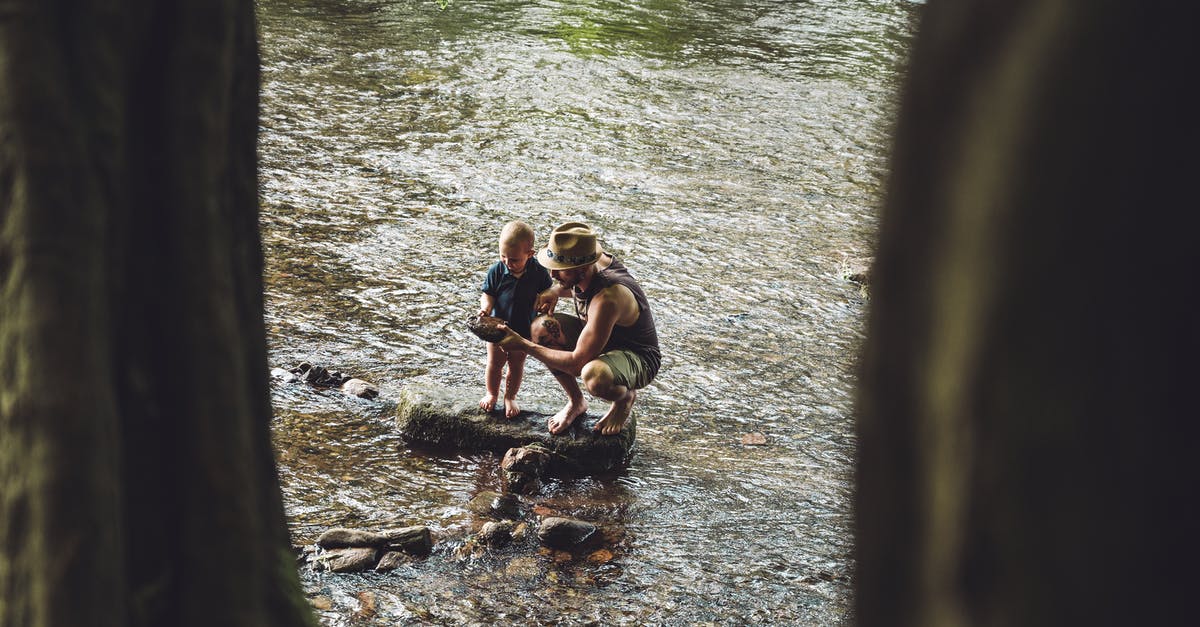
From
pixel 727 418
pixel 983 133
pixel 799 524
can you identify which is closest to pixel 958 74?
pixel 983 133

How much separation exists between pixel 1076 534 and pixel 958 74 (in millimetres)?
355

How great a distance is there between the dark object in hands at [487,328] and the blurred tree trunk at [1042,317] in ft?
15.3

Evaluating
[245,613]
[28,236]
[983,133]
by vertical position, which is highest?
[983,133]

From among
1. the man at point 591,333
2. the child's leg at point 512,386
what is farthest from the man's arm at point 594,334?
the child's leg at point 512,386

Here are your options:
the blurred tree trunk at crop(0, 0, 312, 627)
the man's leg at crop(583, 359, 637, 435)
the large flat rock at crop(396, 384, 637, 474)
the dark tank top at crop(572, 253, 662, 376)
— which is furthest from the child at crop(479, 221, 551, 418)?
the blurred tree trunk at crop(0, 0, 312, 627)

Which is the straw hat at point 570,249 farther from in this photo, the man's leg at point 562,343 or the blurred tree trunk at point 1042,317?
the blurred tree trunk at point 1042,317

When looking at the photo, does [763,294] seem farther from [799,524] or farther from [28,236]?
[28,236]

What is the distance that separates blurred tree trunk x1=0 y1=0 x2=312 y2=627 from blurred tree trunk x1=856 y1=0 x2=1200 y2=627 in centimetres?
146

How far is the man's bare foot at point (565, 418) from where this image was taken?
236 inches

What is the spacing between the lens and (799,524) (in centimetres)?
553

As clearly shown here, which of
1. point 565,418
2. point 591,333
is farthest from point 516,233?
point 565,418

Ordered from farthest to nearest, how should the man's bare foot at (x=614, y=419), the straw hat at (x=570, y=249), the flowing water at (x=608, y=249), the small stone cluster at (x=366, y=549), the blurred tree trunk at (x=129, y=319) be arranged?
1. the man's bare foot at (x=614, y=419)
2. the straw hat at (x=570, y=249)
3. the flowing water at (x=608, y=249)
4. the small stone cluster at (x=366, y=549)
5. the blurred tree trunk at (x=129, y=319)

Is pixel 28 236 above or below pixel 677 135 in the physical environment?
above

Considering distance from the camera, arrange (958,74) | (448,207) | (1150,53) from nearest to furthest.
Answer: (1150,53)
(958,74)
(448,207)
